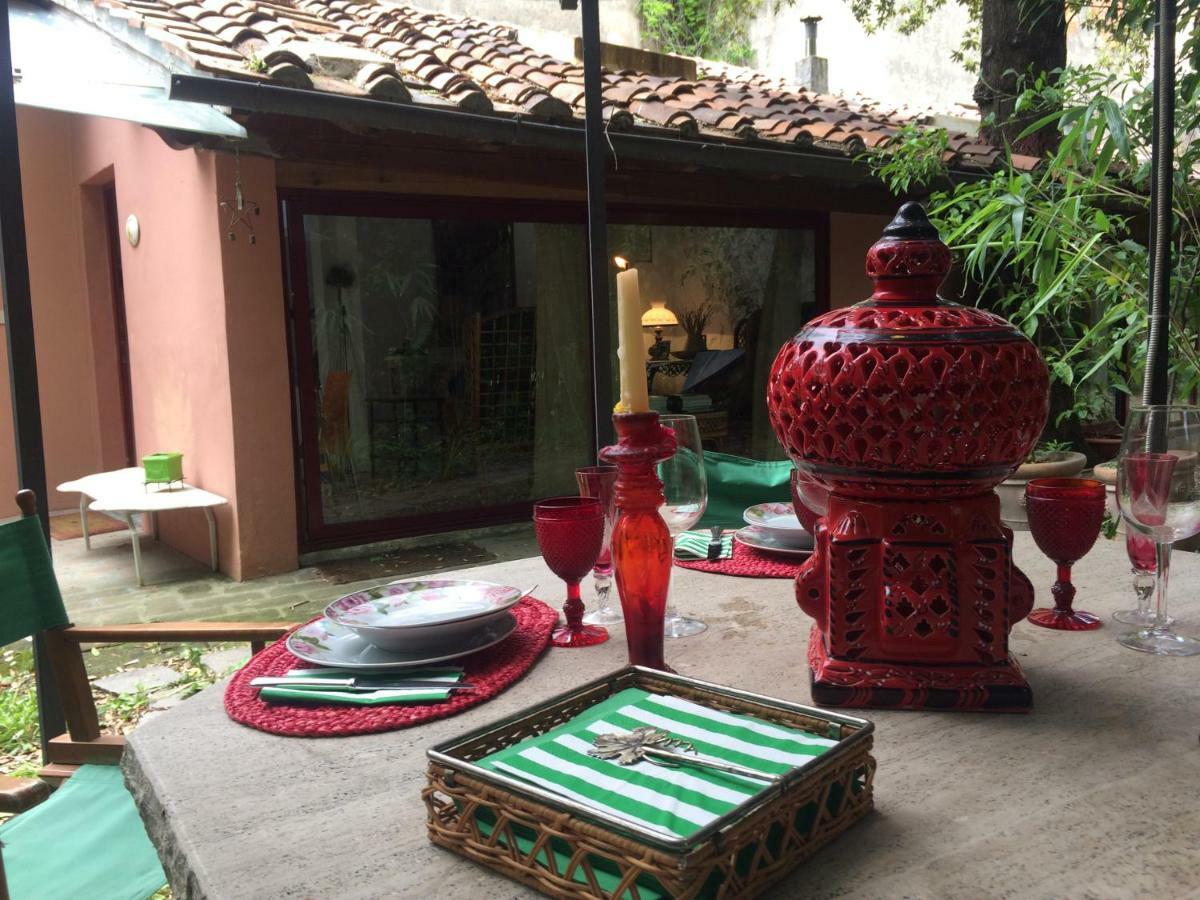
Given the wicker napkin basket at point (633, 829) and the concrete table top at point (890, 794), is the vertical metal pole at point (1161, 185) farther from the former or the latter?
the wicker napkin basket at point (633, 829)

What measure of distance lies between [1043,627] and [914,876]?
1.86 feet

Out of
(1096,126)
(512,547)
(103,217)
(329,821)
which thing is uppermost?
(103,217)

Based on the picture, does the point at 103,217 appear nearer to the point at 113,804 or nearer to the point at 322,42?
the point at 322,42

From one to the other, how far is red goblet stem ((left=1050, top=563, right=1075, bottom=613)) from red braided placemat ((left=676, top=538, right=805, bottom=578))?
0.34 m

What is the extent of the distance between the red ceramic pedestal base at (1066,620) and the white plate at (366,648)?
0.58 metres

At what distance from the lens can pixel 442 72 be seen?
4230 millimetres

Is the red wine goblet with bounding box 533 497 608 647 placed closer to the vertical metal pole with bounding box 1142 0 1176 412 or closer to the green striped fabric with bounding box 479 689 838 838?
the green striped fabric with bounding box 479 689 838 838

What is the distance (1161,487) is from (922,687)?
324 millimetres

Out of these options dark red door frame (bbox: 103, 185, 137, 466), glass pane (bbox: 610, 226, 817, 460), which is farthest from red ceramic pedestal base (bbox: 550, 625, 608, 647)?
dark red door frame (bbox: 103, 185, 137, 466)

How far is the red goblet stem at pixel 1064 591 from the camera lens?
105cm

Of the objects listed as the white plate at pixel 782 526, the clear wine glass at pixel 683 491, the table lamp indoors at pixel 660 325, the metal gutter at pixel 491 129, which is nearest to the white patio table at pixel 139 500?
the metal gutter at pixel 491 129

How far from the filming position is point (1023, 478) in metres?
2.37

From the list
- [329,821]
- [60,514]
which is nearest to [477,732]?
[329,821]

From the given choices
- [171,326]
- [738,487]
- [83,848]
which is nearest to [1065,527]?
[738,487]
